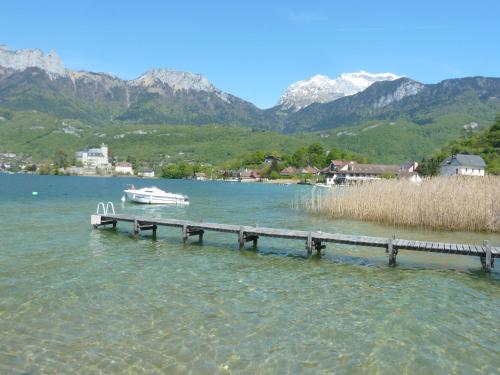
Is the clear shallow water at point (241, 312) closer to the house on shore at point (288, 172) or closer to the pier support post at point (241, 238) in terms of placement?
the pier support post at point (241, 238)

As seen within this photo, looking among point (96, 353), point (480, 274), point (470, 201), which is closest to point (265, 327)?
point (96, 353)

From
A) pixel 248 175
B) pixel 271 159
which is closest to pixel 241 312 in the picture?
pixel 248 175

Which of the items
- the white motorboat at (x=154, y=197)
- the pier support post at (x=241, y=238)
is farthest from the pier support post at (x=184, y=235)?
the white motorboat at (x=154, y=197)

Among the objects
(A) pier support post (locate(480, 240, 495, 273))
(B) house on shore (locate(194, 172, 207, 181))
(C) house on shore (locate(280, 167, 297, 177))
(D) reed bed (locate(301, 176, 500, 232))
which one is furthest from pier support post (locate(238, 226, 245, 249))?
(B) house on shore (locate(194, 172, 207, 181))

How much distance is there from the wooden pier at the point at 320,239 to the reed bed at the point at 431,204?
7506 millimetres

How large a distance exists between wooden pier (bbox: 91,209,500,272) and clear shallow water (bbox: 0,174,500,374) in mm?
772

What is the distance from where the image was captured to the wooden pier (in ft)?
58.7

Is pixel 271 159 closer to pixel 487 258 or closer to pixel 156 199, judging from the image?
pixel 156 199

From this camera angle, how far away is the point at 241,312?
39.5 ft

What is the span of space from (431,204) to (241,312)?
2012 cm

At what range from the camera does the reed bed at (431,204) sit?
2664 cm

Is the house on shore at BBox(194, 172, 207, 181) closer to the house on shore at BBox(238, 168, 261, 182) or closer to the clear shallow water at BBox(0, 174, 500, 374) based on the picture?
the house on shore at BBox(238, 168, 261, 182)

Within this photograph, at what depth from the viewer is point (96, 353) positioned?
366 inches

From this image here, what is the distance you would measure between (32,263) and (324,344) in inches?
499
